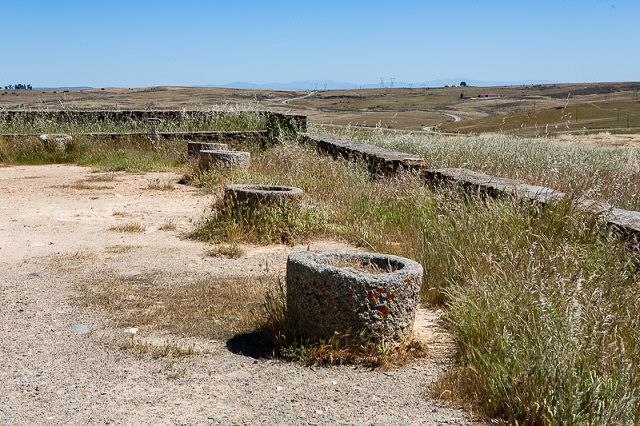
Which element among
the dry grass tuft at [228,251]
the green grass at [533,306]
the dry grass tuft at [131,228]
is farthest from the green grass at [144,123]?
the green grass at [533,306]

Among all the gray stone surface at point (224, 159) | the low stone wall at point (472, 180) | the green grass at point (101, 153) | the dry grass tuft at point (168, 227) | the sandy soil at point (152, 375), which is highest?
the low stone wall at point (472, 180)

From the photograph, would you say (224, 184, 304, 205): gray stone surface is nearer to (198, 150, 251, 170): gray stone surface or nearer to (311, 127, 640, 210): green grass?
(311, 127, 640, 210): green grass

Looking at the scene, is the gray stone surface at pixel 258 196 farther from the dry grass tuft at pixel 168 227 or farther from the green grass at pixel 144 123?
the green grass at pixel 144 123

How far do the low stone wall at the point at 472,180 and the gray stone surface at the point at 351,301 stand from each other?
176 cm

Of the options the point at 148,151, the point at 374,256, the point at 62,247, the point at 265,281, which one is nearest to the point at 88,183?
the point at 148,151

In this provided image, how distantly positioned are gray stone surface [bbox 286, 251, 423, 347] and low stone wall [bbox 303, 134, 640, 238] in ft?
5.76

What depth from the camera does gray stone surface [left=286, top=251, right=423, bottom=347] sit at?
146 inches

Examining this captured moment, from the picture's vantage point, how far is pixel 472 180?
6957 millimetres

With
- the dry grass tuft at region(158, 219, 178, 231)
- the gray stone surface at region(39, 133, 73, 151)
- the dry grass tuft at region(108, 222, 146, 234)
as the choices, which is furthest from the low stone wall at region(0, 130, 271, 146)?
the dry grass tuft at region(108, 222, 146, 234)

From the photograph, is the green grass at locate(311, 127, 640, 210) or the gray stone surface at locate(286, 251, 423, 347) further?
the green grass at locate(311, 127, 640, 210)

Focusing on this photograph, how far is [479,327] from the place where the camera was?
3539 millimetres

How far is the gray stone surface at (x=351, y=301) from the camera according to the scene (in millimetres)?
3699

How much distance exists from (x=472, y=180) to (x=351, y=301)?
365cm

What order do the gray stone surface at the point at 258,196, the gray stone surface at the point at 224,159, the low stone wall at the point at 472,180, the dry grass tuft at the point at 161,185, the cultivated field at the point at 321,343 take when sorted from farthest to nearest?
the gray stone surface at the point at 224,159, the dry grass tuft at the point at 161,185, the gray stone surface at the point at 258,196, the low stone wall at the point at 472,180, the cultivated field at the point at 321,343
